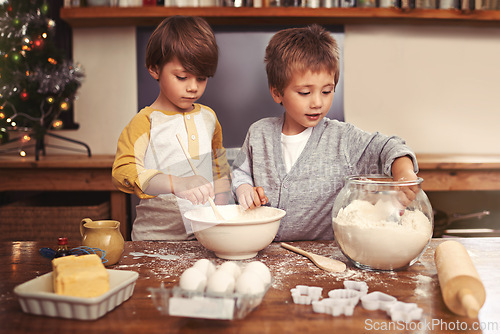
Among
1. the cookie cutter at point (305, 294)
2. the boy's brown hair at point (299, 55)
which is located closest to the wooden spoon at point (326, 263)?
the cookie cutter at point (305, 294)

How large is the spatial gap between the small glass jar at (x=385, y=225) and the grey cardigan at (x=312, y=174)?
1.45 ft

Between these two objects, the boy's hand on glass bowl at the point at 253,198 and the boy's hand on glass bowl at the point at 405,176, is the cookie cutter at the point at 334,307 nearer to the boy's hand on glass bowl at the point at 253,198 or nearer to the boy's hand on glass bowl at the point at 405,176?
the boy's hand on glass bowl at the point at 405,176

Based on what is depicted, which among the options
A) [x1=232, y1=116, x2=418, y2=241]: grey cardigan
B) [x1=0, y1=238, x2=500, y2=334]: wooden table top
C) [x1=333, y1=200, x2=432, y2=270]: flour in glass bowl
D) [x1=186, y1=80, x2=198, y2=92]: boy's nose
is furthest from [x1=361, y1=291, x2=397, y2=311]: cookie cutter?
[x1=186, y1=80, x2=198, y2=92]: boy's nose

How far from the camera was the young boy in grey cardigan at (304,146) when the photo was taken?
1.18m

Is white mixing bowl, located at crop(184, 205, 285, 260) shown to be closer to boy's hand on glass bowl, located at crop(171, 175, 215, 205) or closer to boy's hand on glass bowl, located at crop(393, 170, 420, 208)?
boy's hand on glass bowl, located at crop(171, 175, 215, 205)

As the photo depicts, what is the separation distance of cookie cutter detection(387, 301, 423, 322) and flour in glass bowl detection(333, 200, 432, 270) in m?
0.15

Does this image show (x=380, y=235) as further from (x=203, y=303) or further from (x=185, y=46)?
(x=185, y=46)

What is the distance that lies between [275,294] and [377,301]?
0.16 metres

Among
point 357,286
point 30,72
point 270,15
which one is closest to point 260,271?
point 357,286

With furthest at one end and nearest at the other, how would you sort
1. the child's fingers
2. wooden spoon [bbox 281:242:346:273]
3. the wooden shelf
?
the wooden shelf → the child's fingers → wooden spoon [bbox 281:242:346:273]

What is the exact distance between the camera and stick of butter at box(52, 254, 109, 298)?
0.62m

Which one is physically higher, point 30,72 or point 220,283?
Result: point 30,72

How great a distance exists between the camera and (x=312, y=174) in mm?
1271

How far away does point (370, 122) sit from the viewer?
8.52ft
